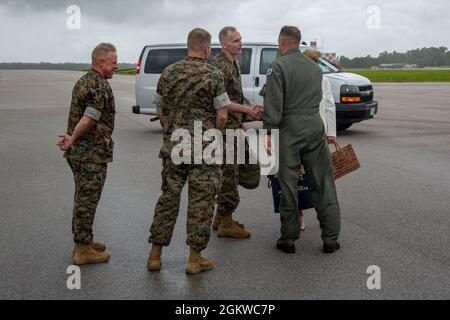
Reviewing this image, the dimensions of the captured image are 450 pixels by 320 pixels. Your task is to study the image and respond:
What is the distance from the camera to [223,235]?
229 inches

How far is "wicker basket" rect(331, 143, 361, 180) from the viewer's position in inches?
225

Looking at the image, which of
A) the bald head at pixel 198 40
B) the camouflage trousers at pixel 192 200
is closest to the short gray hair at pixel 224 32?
the bald head at pixel 198 40

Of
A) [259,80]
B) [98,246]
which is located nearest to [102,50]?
[98,246]

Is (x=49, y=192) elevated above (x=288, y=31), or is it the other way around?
(x=288, y=31)

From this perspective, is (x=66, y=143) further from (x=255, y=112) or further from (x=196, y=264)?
(x=255, y=112)

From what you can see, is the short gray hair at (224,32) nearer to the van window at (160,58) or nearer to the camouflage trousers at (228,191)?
the camouflage trousers at (228,191)

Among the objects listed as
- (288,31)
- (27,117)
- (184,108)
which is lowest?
(27,117)

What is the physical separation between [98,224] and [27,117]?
13.3m

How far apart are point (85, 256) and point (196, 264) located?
3.15 ft

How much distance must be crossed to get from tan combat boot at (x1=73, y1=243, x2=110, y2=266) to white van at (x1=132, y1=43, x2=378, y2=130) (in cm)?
887

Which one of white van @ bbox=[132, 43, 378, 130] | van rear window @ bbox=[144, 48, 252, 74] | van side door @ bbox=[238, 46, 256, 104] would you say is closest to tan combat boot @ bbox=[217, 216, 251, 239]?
white van @ bbox=[132, 43, 378, 130]
